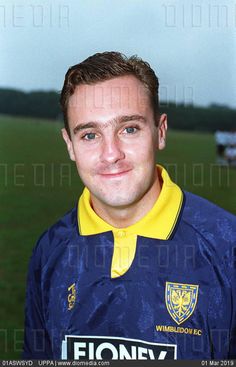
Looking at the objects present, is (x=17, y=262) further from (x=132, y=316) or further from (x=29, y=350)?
(x=132, y=316)

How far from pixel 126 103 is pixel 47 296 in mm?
604

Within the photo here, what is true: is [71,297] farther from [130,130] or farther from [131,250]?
[130,130]

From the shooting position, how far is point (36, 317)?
1847 mm

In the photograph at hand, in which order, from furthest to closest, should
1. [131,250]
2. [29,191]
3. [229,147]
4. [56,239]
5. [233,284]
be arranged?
1. [29,191]
2. [229,147]
3. [56,239]
4. [131,250]
5. [233,284]

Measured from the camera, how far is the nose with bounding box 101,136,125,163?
1.58 m

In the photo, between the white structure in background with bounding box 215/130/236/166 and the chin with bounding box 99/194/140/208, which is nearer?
the chin with bounding box 99/194/140/208

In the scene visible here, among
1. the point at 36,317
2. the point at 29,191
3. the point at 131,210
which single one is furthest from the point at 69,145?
the point at 29,191

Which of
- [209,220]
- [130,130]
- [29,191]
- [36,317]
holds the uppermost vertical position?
[130,130]

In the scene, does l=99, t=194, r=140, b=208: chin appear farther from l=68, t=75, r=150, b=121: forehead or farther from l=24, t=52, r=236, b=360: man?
l=68, t=75, r=150, b=121: forehead

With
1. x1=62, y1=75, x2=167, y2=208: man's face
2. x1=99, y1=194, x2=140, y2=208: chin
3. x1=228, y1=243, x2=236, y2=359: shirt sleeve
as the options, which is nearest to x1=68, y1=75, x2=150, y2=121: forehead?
x1=62, y1=75, x2=167, y2=208: man's face

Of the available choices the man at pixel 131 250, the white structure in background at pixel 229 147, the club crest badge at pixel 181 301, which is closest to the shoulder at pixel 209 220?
the man at pixel 131 250

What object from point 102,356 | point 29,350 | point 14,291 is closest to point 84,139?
point 102,356

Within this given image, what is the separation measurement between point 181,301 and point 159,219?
0.23 meters

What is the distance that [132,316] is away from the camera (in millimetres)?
1616
